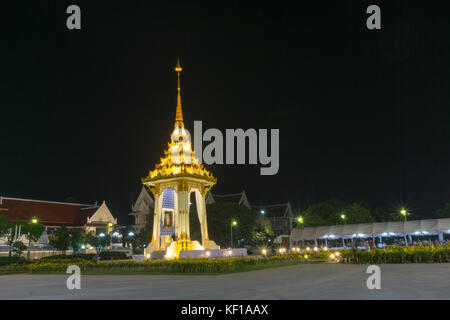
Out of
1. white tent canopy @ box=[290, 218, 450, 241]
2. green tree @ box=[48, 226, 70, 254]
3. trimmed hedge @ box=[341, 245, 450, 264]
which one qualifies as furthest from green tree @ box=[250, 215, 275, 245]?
trimmed hedge @ box=[341, 245, 450, 264]

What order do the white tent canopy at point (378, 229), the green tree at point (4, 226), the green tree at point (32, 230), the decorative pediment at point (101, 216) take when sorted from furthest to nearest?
1. the decorative pediment at point (101, 216)
2. the white tent canopy at point (378, 229)
3. the green tree at point (32, 230)
4. the green tree at point (4, 226)

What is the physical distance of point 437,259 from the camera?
22469 mm

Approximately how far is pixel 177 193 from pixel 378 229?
31153 mm

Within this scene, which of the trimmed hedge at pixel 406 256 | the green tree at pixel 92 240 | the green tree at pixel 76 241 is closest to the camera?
the trimmed hedge at pixel 406 256

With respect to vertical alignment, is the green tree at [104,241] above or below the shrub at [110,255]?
above

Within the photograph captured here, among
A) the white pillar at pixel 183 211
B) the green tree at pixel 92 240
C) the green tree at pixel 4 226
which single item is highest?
the white pillar at pixel 183 211

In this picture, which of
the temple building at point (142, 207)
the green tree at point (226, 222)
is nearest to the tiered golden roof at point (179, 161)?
the green tree at point (226, 222)

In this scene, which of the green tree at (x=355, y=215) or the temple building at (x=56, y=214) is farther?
the green tree at (x=355, y=215)

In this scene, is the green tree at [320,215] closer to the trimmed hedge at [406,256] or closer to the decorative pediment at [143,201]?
the decorative pediment at [143,201]

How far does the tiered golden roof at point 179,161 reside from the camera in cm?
3281
